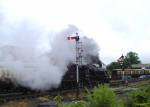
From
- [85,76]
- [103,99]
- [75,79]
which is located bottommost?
[103,99]

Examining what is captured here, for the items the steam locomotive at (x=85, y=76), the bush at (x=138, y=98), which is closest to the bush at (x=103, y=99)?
the bush at (x=138, y=98)

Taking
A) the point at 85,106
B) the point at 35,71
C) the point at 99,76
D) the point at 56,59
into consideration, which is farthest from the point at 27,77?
the point at 85,106

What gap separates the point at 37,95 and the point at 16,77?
2172 mm

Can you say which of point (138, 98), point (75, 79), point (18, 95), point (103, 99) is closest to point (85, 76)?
point (75, 79)

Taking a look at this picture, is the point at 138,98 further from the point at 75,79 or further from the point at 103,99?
the point at 75,79

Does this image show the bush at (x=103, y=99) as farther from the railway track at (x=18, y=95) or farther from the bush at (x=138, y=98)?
the railway track at (x=18, y=95)

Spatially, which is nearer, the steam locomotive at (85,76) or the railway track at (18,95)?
the railway track at (18,95)

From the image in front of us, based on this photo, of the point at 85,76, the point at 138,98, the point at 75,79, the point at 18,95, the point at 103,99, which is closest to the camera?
the point at 103,99

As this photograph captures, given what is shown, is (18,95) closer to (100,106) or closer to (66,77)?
(66,77)

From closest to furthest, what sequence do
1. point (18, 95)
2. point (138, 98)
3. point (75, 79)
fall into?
point (138, 98), point (18, 95), point (75, 79)

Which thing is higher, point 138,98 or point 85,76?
point 85,76

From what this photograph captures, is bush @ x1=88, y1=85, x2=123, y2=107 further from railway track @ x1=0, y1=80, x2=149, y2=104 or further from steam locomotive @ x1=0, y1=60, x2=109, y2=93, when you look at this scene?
steam locomotive @ x1=0, y1=60, x2=109, y2=93

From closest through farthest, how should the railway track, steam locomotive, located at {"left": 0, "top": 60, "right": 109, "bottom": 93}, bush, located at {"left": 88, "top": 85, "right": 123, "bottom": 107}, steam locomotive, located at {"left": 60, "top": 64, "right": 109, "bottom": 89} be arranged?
bush, located at {"left": 88, "top": 85, "right": 123, "bottom": 107} → the railway track → steam locomotive, located at {"left": 0, "top": 60, "right": 109, "bottom": 93} → steam locomotive, located at {"left": 60, "top": 64, "right": 109, "bottom": 89}

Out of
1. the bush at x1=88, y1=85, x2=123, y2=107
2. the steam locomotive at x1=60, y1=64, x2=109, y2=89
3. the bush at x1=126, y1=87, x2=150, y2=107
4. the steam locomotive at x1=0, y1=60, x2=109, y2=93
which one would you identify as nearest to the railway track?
the steam locomotive at x1=0, y1=60, x2=109, y2=93
